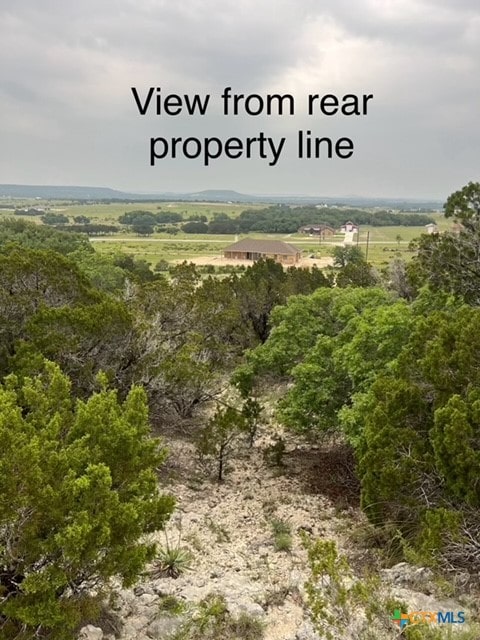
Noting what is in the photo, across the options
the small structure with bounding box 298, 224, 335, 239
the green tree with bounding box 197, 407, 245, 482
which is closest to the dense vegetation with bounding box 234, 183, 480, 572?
the green tree with bounding box 197, 407, 245, 482

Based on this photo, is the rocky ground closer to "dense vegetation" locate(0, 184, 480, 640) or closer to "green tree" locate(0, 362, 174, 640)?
"dense vegetation" locate(0, 184, 480, 640)

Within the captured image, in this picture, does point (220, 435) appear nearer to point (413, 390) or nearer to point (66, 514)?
point (413, 390)

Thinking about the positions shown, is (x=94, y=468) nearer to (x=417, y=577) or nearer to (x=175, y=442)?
(x=417, y=577)

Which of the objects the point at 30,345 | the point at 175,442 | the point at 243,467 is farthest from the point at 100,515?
the point at 175,442

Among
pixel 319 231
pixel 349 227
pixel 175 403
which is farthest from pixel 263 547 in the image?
pixel 349 227

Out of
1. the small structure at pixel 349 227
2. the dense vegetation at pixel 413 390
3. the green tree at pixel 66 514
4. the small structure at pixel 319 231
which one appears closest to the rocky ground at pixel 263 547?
the dense vegetation at pixel 413 390

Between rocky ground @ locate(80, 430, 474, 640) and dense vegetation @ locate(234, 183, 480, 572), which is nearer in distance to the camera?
rocky ground @ locate(80, 430, 474, 640)
